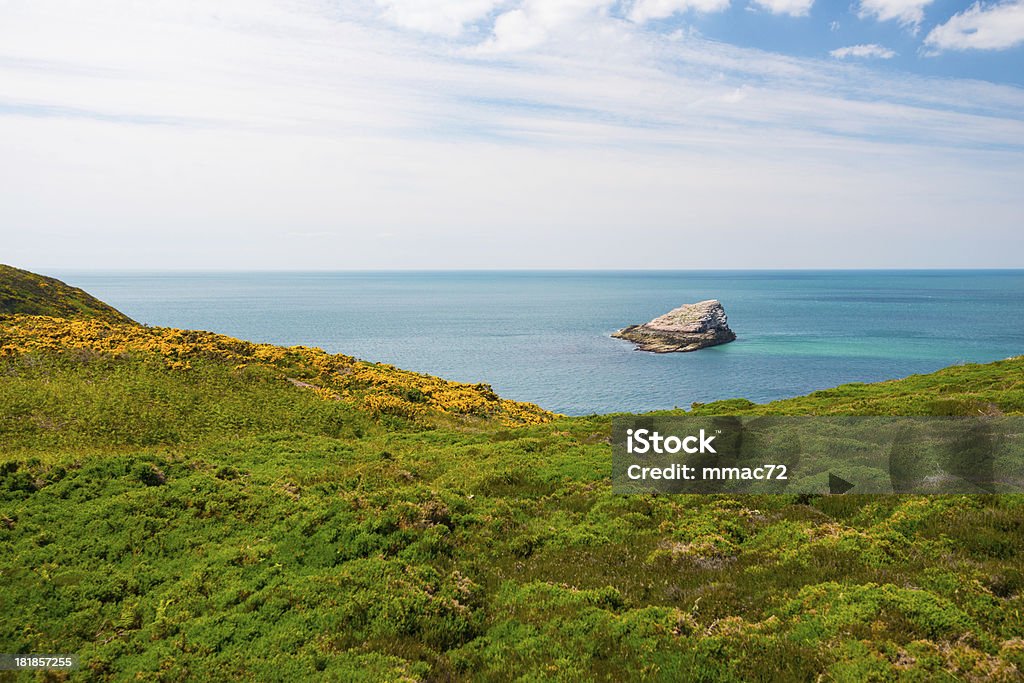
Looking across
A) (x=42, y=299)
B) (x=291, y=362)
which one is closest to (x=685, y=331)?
(x=291, y=362)

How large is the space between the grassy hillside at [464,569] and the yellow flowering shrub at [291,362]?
10.1m

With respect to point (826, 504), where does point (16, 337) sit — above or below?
above

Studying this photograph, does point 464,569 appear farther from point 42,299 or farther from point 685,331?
point 685,331

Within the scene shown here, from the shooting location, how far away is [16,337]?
33.9 metres

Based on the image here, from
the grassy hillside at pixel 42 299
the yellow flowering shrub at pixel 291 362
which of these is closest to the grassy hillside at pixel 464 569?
the yellow flowering shrub at pixel 291 362

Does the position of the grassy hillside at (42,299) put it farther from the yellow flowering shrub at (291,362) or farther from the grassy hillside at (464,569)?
the grassy hillside at (464,569)

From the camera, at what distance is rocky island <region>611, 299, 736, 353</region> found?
448ft

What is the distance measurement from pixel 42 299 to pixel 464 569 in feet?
182

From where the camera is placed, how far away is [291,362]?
4128cm

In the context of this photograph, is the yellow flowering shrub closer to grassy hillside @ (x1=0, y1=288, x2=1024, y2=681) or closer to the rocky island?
grassy hillside @ (x1=0, y1=288, x2=1024, y2=681)

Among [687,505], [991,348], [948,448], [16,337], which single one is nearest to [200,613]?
[687,505]

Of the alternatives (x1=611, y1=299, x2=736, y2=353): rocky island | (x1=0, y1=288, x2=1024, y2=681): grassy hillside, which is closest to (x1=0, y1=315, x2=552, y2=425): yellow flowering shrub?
(x1=0, y1=288, x2=1024, y2=681): grassy hillside

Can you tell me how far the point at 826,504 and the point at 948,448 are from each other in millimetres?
5776

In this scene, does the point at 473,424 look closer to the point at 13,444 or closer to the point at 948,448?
the point at 13,444
